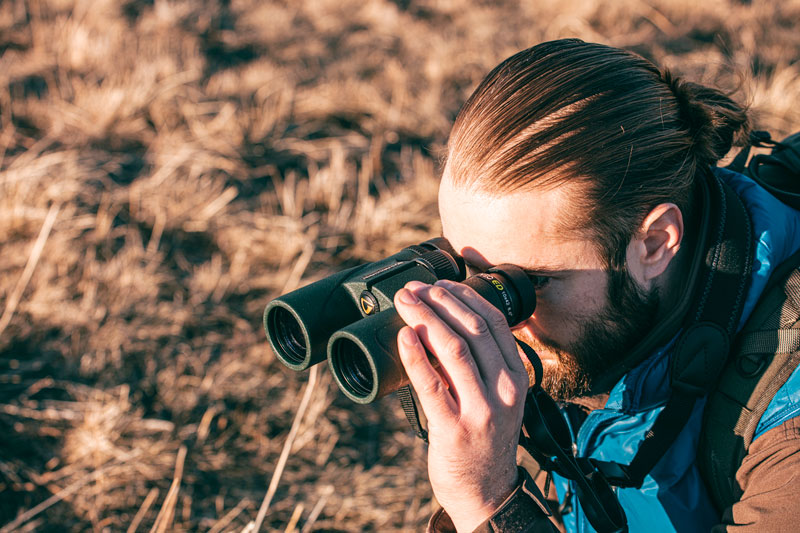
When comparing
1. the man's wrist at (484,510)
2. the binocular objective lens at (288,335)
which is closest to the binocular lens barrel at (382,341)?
the binocular objective lens at (288,335)

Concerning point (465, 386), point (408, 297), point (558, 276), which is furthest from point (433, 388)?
point (558, 276)

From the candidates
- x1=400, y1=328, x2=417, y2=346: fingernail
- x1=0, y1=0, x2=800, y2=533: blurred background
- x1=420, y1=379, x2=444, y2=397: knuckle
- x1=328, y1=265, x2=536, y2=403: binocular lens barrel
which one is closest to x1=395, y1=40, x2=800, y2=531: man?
x1=328, y1=265, x2=536, y2=403: binocular lens barrel

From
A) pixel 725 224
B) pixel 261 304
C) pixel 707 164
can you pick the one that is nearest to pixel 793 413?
pixel 725 224

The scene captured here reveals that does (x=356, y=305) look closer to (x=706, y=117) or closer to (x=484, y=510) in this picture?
(x=484, y=510)

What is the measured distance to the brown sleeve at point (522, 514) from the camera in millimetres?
1615

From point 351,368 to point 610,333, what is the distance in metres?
0.80

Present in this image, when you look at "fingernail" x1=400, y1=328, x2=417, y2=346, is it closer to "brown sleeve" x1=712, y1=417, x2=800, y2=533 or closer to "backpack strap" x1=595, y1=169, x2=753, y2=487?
"backpack strap" x1=595, y1=169, x2=753, y2=487

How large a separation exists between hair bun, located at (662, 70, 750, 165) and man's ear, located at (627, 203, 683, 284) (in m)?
0.27

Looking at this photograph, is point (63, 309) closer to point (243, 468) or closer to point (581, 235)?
point (243, 468)

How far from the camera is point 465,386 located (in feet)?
5.00

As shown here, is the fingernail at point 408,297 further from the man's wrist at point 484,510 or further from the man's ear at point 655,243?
the man's ear at point 655,243

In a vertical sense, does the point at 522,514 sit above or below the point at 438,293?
below

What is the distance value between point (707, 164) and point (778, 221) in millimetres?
270

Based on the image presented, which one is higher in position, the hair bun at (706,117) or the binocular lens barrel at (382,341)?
the hair bun at (706,117)
